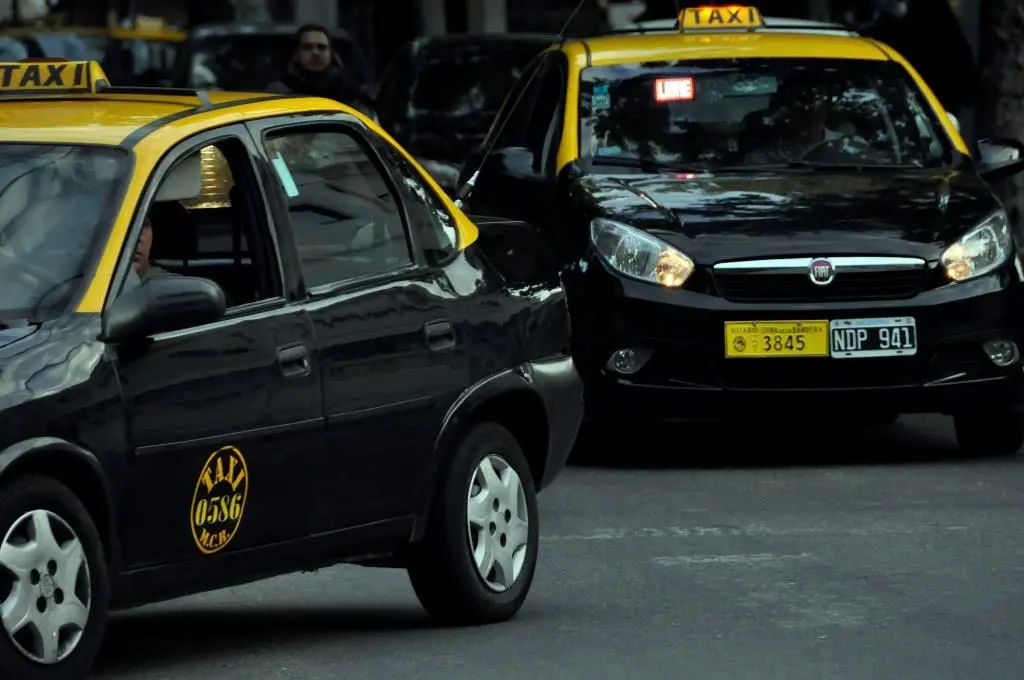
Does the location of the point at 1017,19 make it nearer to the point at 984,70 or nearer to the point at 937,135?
the point at 984,70

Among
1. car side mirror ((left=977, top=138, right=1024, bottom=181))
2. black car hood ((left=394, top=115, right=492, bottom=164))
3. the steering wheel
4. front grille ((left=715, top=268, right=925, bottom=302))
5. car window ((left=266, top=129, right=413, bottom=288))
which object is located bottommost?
black car hood ((left=394, top=115, right=492, bottom=164))

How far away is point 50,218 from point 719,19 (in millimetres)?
7334

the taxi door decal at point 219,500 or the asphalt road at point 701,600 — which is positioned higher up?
the taxi door decal at point 219,500

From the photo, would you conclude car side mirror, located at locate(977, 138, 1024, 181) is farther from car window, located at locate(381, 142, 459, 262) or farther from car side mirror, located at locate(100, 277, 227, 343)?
car side mirror, located at locate(100, 277, 227, 343)

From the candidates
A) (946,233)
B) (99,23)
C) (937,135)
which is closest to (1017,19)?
(937,135)

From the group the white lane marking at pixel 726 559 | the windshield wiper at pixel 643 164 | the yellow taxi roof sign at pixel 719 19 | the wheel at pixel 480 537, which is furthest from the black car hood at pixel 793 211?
the wheel at pixel 480 537

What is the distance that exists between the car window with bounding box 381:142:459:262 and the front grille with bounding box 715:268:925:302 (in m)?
3.40

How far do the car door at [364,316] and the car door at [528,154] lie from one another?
438 centimetres

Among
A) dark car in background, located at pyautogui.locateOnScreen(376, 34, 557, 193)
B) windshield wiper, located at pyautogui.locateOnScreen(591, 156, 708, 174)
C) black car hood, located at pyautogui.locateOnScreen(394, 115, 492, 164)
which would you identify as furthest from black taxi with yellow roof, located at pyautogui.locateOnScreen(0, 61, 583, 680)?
dark car in background, located at pyautogui.locateOnScreen(376, 34, 557, 193)

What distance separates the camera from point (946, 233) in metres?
11.8

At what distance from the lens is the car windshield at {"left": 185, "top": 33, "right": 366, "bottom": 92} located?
2418 centimetres

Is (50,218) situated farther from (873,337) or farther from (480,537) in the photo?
(873,337)

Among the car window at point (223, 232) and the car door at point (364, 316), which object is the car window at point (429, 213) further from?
the car window at point (223, 232)

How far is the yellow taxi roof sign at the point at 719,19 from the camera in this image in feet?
45.1
